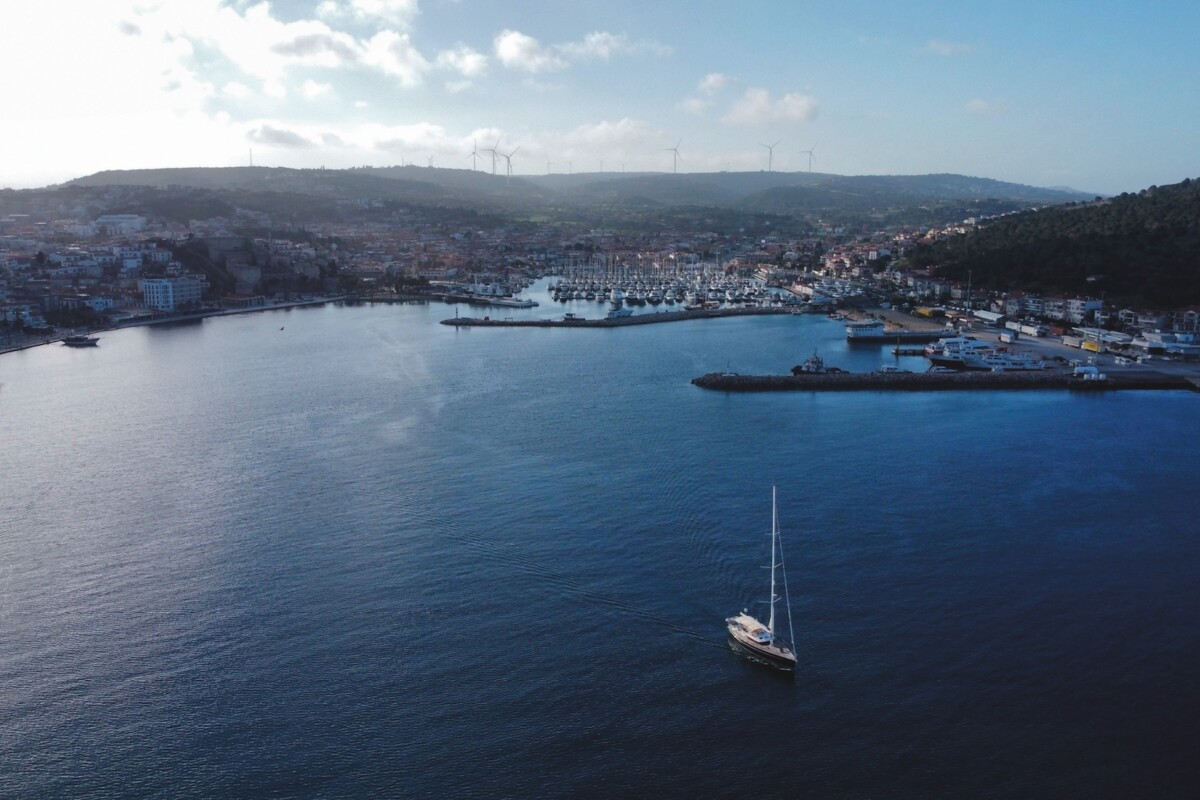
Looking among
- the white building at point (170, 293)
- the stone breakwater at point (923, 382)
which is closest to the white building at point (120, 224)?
the white building at point (170, 293)

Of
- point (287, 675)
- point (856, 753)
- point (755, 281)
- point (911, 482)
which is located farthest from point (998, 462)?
point (755, 281)

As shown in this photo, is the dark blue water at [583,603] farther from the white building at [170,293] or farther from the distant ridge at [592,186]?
the distant ridge at [592,186]

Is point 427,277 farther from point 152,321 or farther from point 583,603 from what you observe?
point 583,603

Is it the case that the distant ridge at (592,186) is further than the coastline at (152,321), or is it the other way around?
the distant ridge at (592,186)

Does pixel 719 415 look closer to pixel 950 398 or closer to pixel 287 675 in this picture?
pixel 950 398

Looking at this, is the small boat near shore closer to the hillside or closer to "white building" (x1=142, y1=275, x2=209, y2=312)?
"white building" (x1=142, y1=275, x2=209, y2=312)

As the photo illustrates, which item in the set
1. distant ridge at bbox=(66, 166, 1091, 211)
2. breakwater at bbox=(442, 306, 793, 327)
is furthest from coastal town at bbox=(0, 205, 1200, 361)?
distant ridge at bbox=(66, 166, 1091, 211)
